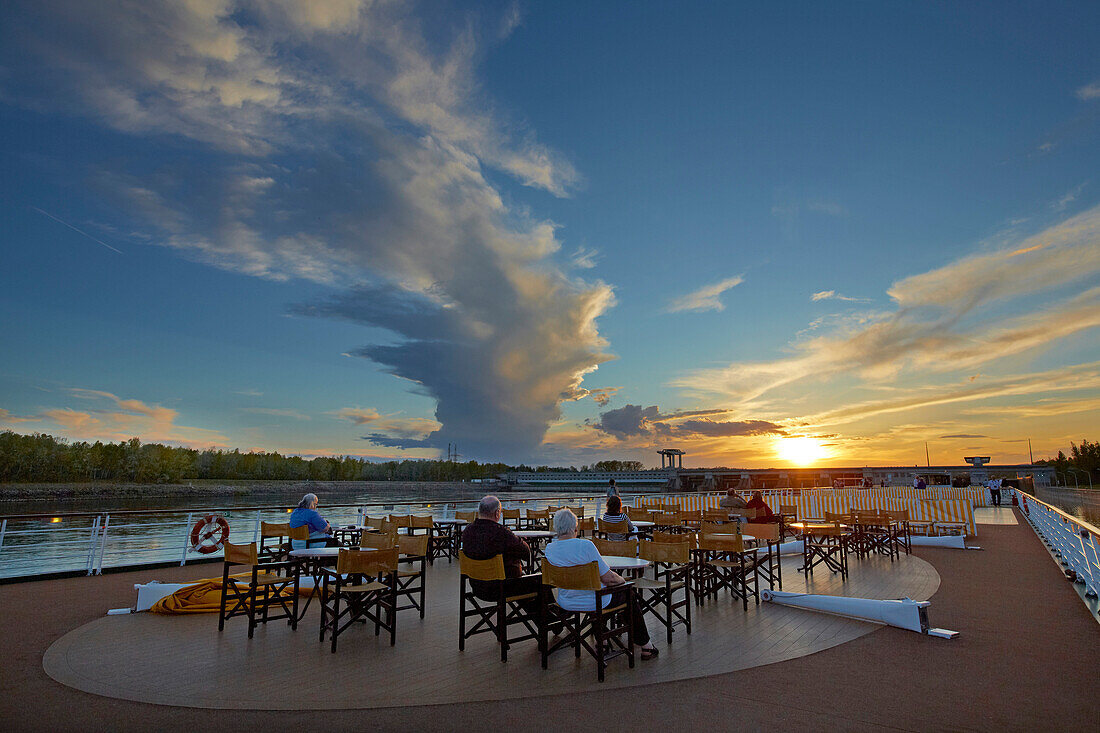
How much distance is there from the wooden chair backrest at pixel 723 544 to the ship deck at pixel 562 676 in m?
0.65

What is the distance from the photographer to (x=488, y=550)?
4.63m

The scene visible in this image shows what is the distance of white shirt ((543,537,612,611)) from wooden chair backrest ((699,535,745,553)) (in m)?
2.03

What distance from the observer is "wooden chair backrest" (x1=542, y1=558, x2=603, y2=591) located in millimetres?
3963

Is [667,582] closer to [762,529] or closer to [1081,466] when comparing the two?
[762,529]

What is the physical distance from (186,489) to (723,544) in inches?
3871

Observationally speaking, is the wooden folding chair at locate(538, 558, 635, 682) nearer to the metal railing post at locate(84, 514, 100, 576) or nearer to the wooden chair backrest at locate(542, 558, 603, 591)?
the wooden chair backrest at locate(542, 558, 603, 591)

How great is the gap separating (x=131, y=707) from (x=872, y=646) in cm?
536

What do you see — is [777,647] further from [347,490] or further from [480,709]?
[347,490]

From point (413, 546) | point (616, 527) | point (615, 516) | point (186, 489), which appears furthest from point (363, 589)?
point (186, 489)

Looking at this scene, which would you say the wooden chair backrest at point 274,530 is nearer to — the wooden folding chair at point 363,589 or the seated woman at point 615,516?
the wooden folding chair at point 363,589

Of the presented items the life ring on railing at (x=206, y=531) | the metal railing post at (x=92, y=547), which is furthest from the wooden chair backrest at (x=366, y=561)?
the metal railing post at (x=92, y=547)

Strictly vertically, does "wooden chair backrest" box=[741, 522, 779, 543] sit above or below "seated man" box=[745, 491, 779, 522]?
below

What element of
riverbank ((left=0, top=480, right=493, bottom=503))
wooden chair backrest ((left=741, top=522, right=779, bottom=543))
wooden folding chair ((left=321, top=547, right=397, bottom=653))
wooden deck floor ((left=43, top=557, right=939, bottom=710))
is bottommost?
riverbank ((left=0, top=480, right=493, bottom=503))

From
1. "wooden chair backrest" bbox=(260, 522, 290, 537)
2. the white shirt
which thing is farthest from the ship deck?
"wooden chair backrest" bbox=(260, 522, 290, 537)
